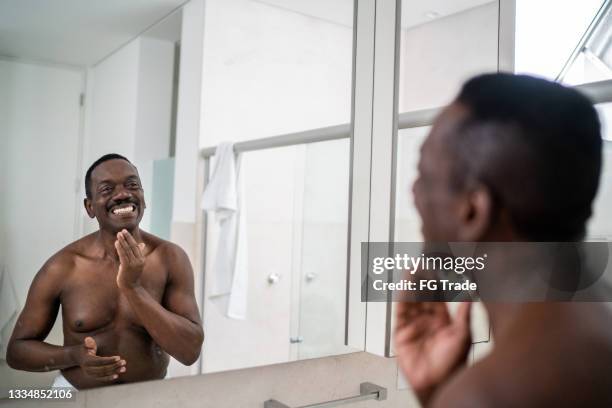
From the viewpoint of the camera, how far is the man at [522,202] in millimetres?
182

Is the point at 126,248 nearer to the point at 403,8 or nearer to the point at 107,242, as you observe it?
the point at 107,242

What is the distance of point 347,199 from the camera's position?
91cm

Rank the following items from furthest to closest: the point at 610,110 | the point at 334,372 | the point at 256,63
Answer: the point at 334,372
the point at 256,63
the point at 610,110

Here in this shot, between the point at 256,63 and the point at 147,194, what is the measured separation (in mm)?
287

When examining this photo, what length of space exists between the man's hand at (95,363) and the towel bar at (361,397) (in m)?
0.31

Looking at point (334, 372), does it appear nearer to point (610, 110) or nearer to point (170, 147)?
point (170, 147)

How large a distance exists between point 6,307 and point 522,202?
2.18ft

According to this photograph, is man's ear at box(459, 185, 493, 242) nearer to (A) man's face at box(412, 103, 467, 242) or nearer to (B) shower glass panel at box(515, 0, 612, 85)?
(A) man's face at box(412, 103, 467, 242)

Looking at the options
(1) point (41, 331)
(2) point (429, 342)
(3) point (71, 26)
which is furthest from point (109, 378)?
(2) point (429, 342)

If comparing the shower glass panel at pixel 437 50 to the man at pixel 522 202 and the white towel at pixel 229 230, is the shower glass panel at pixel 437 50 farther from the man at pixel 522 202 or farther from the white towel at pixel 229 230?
the man at pixel 522 202

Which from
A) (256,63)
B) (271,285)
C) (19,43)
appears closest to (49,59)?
(19,43)

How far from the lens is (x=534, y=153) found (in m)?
0.20

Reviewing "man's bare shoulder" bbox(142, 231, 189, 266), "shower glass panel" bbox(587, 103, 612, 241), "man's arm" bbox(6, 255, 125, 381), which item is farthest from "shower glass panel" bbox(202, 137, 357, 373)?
"shower glass panel" bbox(587, 103, 612, 241)

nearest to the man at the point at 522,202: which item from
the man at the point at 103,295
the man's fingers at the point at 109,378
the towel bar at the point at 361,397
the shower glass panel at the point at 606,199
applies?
the shower glass panel at the point at 606,199
